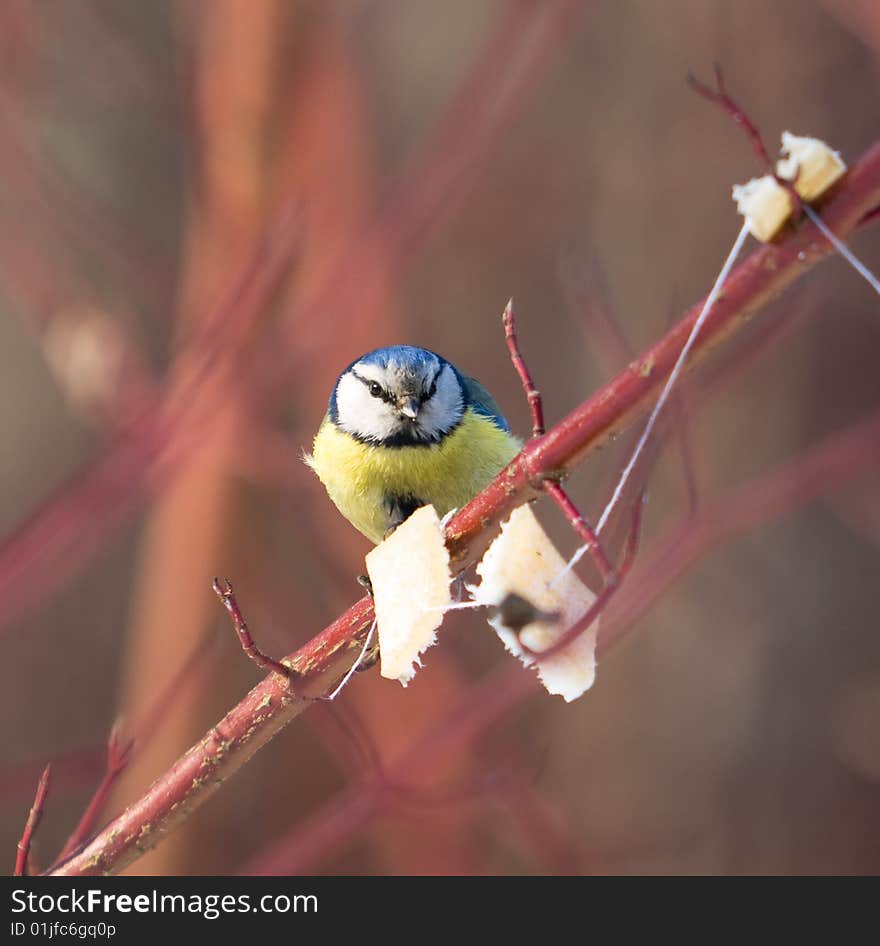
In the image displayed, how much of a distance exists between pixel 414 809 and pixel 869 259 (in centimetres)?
167

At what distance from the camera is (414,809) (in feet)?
4.59

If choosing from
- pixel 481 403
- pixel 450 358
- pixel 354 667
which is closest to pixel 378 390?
pixel 481 403

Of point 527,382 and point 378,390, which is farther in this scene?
point 378,390

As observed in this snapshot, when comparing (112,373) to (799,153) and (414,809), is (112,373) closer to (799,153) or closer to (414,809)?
(414,809)

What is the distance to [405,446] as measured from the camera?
4.50ft

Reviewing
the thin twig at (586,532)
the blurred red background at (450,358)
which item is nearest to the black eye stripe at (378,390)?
the blurred red background at (450,358)

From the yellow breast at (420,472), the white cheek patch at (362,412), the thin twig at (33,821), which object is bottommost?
the thin twig at (33,821)

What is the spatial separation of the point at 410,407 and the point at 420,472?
8 centimetres

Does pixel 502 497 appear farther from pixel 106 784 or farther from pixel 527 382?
pixel 106 784

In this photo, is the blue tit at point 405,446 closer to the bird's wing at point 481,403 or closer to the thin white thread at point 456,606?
the bird's wing at point 481,403

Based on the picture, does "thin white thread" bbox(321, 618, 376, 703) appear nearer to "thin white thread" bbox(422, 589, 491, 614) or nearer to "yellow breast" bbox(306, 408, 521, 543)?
"thin white thread" bbox(422, 589, 491, 614)

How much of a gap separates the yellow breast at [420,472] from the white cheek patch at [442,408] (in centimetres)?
1

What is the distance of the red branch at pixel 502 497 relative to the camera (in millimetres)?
596

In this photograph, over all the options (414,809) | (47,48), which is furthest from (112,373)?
(47,48)
